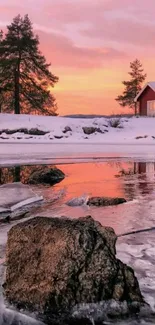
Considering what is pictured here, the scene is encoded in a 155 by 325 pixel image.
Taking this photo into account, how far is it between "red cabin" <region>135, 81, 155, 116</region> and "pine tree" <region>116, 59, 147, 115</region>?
56.6 ft

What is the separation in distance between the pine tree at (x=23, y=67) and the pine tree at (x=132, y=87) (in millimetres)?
26183

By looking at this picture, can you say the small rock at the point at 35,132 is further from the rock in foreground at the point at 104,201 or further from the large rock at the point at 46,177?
the rock in foreground at the point at 104,201

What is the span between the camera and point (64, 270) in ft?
12.2

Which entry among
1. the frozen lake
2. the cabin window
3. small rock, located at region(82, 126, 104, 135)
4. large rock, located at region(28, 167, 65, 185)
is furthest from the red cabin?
large rock, located at region(28, 167, 65, 185)

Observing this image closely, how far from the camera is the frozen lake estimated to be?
16.3ft

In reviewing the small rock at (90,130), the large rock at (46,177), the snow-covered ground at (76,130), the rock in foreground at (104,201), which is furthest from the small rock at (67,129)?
the rock in foreground at (104,201)

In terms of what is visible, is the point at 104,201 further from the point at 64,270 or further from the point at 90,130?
the point at 90,130

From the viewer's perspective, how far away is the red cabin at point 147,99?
5088 centimetres

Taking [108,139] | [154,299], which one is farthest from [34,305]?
[108,139]

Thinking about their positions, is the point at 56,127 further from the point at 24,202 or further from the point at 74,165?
the point at 24,202

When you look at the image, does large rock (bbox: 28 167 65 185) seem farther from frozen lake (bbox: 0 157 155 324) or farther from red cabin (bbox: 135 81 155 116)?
red cabin (bbox: 135 81 155 116)

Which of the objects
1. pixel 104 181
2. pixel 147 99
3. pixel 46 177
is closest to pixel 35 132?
pixel 147 99

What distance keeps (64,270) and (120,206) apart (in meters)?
4.72

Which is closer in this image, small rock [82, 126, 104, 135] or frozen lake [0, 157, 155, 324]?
frozen lake [0, 157, 155, 324]
